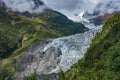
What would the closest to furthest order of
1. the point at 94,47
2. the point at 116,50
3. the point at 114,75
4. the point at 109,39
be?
the point at 114,75
the point at 116,50
the point at 109,39
the point at 94,47

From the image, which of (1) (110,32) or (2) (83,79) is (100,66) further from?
(1) (110,32)

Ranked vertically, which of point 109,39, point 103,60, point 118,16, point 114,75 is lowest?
point 114,75

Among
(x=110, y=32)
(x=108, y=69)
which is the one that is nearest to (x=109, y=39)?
(x=110, y=32)

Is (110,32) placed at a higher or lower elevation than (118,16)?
lower

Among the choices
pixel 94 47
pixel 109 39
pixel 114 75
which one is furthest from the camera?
pixel 94 47

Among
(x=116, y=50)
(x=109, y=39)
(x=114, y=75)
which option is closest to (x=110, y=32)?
(x=109, y=39)

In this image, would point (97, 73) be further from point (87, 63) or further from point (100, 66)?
point (87, 63)

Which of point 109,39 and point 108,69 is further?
point 109,39
